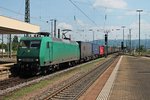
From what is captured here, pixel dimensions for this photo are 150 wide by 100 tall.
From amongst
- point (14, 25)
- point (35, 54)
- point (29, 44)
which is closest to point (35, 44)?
point (29, 44)

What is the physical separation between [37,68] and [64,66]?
12.4 metres

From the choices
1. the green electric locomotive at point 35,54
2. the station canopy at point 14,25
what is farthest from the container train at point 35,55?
the station canopy at point 14,25

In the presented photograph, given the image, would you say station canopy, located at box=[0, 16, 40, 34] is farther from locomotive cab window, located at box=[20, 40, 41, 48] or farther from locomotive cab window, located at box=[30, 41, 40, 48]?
locomotive cab window, located at box=[30, 41, 40, 48]

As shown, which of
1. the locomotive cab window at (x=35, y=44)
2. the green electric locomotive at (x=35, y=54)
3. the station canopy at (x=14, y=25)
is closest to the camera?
the green electric locomotive at (x=35, y=54)

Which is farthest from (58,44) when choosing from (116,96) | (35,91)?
(116,96)

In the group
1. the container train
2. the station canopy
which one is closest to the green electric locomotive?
the container train

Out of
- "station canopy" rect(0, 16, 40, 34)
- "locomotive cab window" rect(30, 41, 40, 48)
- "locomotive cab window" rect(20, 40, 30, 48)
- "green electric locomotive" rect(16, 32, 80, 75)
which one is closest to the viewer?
"green electric locomotive" rect(16, 32, 80, 75)

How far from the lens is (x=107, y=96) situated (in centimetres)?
1458

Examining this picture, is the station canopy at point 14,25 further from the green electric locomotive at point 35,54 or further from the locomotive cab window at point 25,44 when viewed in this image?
the green electric locomotive at point 35,54

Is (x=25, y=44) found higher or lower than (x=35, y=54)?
higher

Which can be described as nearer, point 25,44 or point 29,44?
point 29,44

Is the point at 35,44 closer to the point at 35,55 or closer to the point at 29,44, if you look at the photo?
the point at 29,44

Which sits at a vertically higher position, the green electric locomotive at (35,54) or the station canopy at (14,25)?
the station canopy at (14,25)

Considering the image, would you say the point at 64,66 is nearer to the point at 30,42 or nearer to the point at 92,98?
the point at 30,42
